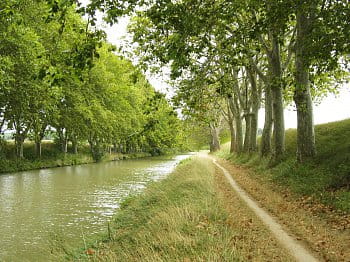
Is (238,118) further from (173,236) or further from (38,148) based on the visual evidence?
(173,236)

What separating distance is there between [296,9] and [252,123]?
19.1 meters

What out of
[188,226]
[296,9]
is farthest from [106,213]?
[296,9]

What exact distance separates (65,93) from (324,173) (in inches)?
1186

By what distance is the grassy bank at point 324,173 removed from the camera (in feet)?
33.1

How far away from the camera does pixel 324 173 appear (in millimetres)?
11891

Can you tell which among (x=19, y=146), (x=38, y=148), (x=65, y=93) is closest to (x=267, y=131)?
(x=65, y=93)

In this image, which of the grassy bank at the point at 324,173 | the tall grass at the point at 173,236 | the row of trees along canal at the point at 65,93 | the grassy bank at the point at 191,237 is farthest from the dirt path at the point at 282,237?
the row of trees along canal at the point at 65,93

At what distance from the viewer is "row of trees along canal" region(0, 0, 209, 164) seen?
963cm

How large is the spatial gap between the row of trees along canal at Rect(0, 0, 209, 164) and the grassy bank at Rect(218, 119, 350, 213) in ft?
18.1

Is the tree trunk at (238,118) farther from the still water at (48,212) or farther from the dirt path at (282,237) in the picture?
the dirt path at (282,237)

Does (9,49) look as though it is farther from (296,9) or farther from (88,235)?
(296,9)

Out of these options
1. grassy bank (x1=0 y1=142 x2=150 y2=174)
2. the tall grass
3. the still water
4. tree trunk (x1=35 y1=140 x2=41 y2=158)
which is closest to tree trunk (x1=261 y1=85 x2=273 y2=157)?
the still water

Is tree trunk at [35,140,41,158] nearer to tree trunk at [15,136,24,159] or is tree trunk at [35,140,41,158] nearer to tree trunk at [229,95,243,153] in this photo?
tree trunk at [15,136,24,159]

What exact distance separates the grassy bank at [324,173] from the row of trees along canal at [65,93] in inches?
217
